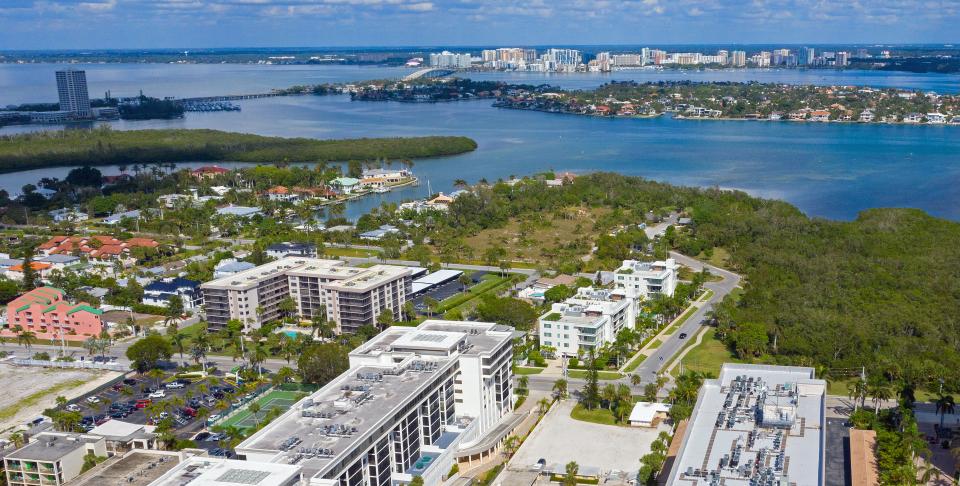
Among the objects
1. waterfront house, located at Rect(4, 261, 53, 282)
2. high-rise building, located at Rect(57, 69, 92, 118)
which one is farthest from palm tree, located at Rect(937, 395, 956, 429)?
high-rise building, located at Rect(57, 69, 92, 118)

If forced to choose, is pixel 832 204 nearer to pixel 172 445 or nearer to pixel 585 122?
pixel 172 445

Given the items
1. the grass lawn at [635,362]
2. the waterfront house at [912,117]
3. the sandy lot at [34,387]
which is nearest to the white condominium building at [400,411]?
the grass lawn at [635,362]

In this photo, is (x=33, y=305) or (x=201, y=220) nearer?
(x=33, y=305)

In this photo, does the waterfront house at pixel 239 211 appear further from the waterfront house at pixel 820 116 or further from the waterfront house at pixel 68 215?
the waterfront house at pixel 820 116

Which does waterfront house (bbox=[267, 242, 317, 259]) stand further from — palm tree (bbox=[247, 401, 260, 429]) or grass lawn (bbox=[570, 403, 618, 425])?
grass lawn (bbox=[570, 403, 618, 425])

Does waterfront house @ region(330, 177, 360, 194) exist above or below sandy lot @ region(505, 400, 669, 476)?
above

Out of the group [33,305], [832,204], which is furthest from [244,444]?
[832,204]
